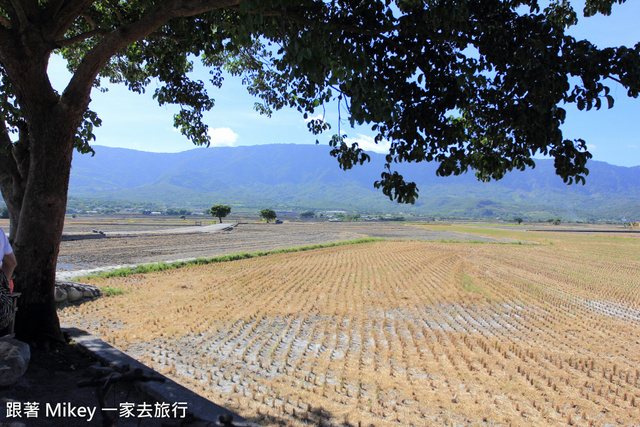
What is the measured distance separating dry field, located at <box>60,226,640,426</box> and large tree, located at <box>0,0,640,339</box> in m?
2.58

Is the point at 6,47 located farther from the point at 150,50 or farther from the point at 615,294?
the point at 615,294

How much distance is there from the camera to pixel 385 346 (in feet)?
24.5

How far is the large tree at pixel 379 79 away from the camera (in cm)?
382

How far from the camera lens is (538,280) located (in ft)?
56.0

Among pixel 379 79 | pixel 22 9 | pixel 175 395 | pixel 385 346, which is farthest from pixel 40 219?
pixel 385 346

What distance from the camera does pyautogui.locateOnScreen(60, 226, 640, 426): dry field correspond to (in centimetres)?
488

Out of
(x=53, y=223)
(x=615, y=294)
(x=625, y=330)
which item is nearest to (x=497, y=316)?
(x=625, y=330)

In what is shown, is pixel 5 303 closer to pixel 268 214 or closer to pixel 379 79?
pixel 379 79

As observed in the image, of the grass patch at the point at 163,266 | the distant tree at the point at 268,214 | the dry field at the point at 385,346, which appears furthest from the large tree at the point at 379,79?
the distant tree at the point at 268,214

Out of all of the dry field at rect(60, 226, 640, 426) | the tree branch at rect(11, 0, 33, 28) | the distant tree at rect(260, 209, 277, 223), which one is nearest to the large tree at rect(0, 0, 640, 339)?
the tree branch at rect(11, 0, 33, 28)

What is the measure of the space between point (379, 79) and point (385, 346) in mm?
5046

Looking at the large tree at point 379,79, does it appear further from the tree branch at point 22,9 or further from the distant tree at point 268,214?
the distant tree at point 268,214

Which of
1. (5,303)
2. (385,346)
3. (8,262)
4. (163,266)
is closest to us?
(5,303)

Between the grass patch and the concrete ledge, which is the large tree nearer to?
the concrete ledge
